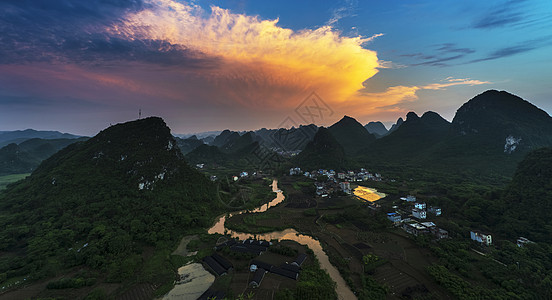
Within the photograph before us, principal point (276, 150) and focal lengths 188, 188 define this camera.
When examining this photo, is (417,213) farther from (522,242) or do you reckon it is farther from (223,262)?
(223,262)

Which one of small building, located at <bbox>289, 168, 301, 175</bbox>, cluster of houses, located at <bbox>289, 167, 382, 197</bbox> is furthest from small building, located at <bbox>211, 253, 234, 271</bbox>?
small building, located at <bbox>289, 168, 301, 175</bbox>

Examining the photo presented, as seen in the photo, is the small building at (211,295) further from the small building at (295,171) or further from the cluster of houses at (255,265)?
the small building at (295,171)

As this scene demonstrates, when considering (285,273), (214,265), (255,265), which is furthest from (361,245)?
(214,265)

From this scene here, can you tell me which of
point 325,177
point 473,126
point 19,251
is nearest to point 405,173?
point 325,177

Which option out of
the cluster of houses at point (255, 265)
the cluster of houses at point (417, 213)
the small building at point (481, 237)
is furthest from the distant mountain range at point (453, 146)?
the cluster of houses at point (255, 265)

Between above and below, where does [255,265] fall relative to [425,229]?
below

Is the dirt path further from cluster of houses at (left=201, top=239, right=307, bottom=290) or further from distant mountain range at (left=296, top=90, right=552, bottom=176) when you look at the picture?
distant mountain range at (left=296, top=90, right=552, bottom=176)

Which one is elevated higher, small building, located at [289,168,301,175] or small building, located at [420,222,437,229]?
small building, located at [289,168,301,175]

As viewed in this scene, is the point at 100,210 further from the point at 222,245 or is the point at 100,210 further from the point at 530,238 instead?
the point at 530,238
